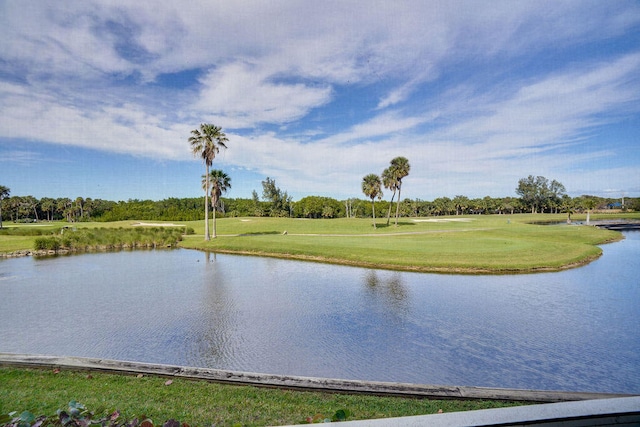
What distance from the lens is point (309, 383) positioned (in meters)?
7.32

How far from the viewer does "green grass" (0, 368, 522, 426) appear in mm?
5980

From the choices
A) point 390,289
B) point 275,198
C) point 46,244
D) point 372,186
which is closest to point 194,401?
point 390,289

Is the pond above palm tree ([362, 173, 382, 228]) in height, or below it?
below

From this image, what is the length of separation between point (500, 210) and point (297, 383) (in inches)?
6114

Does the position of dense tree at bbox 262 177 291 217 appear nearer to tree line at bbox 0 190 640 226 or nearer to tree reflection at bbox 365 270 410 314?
tree line at bbox 0 190 640 226

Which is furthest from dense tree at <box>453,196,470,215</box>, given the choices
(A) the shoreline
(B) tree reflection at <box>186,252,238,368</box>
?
(B) tree reflection at <box>186,252,238,368</box>

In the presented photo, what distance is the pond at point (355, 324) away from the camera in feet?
30.8

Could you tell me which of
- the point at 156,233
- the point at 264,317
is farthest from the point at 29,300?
the point at 156,233

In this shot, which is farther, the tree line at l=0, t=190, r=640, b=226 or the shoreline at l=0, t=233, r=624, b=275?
the tree line at l=0, t=190, r=640, b=226

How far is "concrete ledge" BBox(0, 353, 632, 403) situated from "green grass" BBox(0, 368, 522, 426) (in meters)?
0.19

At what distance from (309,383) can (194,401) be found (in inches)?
90.7

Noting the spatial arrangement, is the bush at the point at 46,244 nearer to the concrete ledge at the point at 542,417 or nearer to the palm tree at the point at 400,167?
the concrete ledge at the point at 542,417

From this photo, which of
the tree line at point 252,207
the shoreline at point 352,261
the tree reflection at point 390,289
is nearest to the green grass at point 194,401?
the tree reflection at point 390,289

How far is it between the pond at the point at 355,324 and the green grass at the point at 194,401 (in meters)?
2.10
